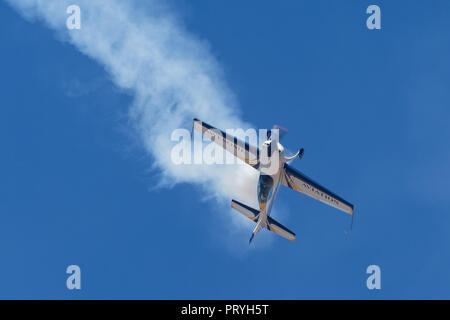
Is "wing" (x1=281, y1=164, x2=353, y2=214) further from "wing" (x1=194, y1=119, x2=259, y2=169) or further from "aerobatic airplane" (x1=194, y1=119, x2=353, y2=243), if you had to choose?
"wing" (x1=194, y1=119, x2=259, y2=169)

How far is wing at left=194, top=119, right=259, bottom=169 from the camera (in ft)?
241

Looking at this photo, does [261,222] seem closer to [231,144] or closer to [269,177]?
[269,177]

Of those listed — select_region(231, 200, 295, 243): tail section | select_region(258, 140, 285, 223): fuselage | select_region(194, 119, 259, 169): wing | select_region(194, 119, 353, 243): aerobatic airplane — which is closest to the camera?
select_region(258, 140, 285, 223): fuselage

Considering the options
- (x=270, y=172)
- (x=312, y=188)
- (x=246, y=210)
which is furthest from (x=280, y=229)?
(x=270, y=172)

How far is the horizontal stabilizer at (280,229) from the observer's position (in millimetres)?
78250

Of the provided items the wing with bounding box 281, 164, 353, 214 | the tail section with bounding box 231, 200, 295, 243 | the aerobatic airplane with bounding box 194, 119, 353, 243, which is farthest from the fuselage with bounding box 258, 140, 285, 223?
the tail section with bounding box 231, 200, 295, 243

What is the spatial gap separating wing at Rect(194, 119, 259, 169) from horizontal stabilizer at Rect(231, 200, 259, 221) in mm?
6905

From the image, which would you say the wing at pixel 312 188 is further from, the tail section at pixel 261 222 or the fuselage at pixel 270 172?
the tail section at pixel 261 222

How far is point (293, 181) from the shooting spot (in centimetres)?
7500

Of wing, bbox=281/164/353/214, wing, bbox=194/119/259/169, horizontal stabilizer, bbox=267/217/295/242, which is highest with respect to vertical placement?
wing, bbox=194/119/259/169

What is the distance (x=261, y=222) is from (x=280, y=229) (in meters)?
3.52
